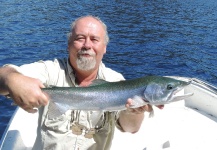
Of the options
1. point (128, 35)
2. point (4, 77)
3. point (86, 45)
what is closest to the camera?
point (4, 77)

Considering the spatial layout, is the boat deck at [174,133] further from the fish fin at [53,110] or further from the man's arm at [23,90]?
the man's arm at [23,90]

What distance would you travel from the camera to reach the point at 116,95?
3.85 meters

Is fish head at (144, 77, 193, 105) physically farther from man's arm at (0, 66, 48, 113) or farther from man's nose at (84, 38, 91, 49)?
man's arm at (0, 66, 48, 113)

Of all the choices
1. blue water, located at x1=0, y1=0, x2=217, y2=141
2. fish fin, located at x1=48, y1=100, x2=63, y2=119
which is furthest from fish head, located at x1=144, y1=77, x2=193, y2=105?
blue water, located at x1=0, y1=0, x2=217, y2=141

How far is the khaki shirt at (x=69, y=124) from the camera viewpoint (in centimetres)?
416

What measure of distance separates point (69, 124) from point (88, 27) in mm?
1313

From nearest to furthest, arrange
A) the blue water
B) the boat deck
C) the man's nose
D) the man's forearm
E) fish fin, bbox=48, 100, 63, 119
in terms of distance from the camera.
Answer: the man's forearm, fish fin, bbox=48, 100, 63, 119, the man's nose, the boat deck, the blue water

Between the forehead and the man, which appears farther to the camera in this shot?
the forehead

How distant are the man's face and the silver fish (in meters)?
0.47

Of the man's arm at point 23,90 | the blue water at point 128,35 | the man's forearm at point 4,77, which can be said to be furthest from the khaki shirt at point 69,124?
the blue water at point 128,35

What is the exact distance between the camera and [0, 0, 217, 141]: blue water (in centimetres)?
1662

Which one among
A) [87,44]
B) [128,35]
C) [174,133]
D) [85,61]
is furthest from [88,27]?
[128,35]

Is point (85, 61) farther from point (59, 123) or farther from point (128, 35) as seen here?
point (128, 35)

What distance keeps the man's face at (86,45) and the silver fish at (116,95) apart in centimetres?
47
